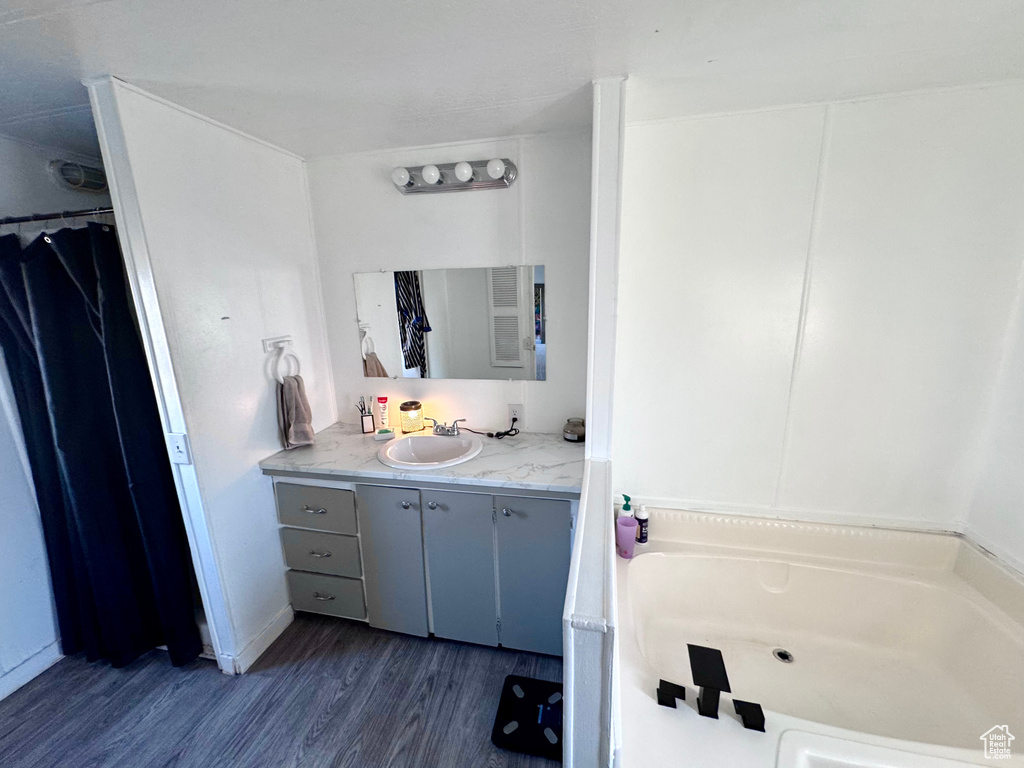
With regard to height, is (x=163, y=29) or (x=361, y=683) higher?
(x=163, y=29)

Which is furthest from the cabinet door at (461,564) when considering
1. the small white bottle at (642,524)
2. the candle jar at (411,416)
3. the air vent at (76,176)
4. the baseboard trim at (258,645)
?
the air vent at (76,176)

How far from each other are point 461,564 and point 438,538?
6.0 inches

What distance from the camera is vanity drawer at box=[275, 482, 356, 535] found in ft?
5.70

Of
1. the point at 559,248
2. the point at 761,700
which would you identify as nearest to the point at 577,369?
the point at 559,248

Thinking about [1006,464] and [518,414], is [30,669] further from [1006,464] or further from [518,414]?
[1006,464]

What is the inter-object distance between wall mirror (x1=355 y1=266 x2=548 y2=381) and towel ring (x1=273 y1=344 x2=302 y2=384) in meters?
0.34

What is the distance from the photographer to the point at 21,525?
1.62 meters

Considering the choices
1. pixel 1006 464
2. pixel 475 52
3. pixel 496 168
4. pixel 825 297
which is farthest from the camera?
pixel 496 168

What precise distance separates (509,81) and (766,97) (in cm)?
86

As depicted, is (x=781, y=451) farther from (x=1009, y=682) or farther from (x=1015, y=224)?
(x=1015, y=224)

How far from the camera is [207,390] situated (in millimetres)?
1504

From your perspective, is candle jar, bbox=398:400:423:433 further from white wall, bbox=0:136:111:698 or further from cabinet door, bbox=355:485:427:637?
white wall, bbox=0:136:111:698

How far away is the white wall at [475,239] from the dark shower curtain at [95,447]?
0.88m
